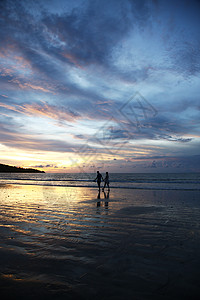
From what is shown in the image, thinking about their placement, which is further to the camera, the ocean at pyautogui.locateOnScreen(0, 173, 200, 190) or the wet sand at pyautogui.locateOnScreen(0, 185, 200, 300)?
the ocean at pyautogui.locateOnScreen(0, 173, 200, 190)

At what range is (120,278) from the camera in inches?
158

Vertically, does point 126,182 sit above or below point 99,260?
below

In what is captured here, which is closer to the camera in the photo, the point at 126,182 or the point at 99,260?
the point at 99,260

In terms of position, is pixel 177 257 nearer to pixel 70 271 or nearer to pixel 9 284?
pixel 70 271

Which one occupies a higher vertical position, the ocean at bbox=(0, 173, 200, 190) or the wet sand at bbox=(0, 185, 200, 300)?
the wet sand at bbox=(0, 185, 200, 300)

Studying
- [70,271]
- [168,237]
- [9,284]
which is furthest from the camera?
[168,237]

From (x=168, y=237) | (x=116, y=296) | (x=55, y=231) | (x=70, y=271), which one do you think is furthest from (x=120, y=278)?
(x=55, y=231)

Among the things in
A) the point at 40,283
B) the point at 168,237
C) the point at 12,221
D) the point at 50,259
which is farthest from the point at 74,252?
the point at 12,221

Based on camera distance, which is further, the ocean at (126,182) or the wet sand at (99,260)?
the ocean at (126,182)

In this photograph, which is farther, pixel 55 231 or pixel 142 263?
pixel 55 231

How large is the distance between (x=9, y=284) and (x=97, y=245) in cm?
269

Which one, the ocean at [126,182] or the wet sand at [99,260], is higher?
the wet sand at [99,260]

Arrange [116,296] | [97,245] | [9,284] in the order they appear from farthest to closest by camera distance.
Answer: [97,245], [9,284], [116,296]

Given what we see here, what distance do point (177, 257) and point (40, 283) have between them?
339cm
